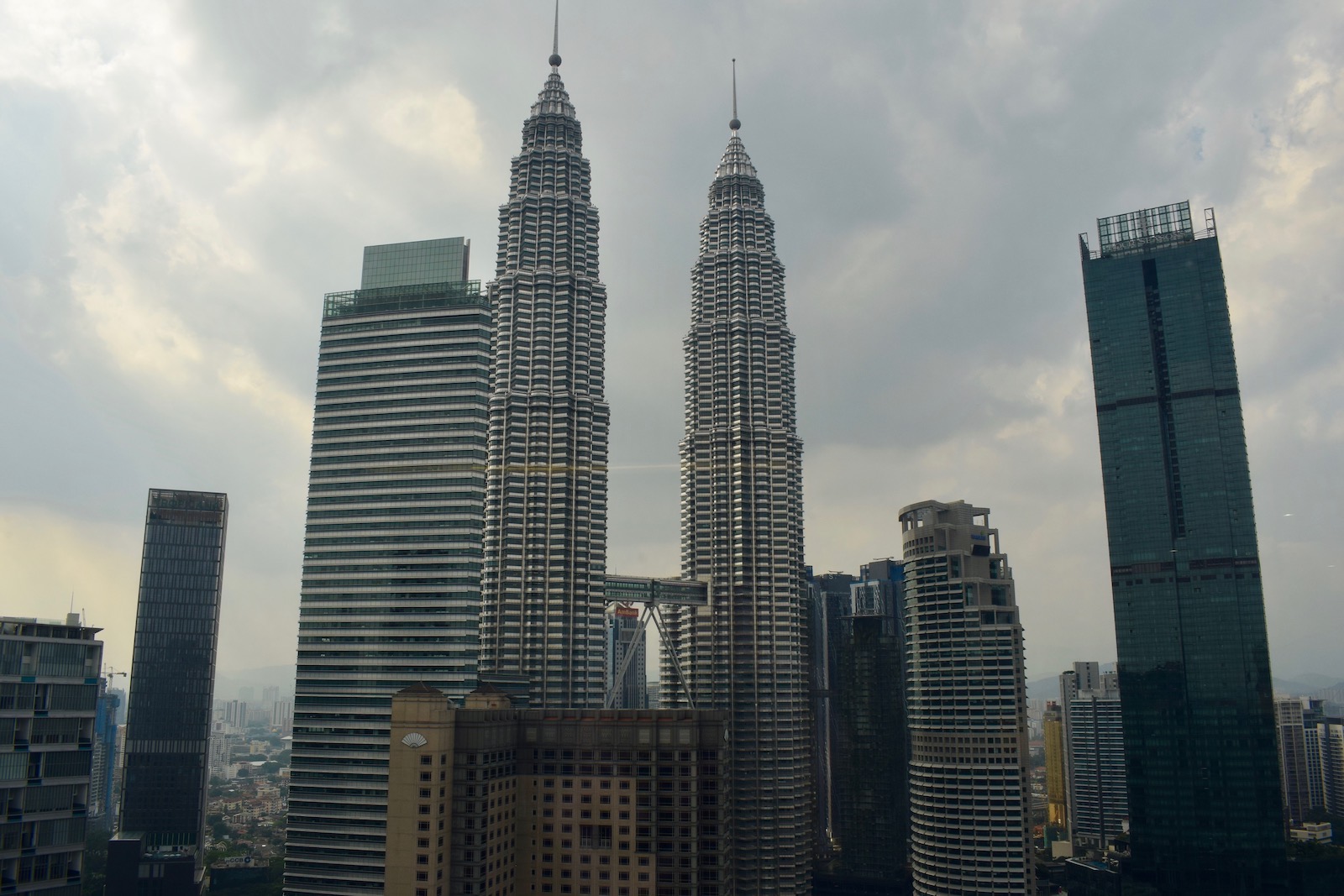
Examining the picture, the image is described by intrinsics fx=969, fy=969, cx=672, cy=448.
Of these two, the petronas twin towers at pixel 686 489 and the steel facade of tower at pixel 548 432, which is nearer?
the steel facade of tower at pixel 548 432

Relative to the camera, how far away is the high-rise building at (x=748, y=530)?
154 m

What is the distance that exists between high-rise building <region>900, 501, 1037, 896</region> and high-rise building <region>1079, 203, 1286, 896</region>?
141ft

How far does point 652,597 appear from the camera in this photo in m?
157

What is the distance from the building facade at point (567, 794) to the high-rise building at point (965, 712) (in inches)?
1976

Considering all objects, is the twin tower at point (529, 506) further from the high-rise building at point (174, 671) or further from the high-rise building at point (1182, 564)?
the high-rise building at point (174, 671)

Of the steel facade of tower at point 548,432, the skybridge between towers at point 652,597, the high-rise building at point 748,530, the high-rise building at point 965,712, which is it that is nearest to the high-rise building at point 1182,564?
the high-rise building at point 965,712

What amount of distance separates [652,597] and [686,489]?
24.5m

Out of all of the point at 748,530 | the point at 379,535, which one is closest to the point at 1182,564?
the point at 748,530

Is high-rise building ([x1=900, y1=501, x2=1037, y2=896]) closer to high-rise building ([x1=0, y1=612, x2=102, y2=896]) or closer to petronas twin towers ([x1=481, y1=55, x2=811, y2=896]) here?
petronas twin towers ([x1=481, y1=55, x2=811, y2=896])

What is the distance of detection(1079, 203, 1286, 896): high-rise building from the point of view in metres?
154

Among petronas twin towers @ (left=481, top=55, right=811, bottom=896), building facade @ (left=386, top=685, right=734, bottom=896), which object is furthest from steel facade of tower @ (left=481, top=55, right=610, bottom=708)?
building facade @ (left=386, top=685, right=734, bottom=896)

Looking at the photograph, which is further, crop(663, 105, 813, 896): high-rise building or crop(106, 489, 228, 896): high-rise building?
crop(106, 489, 228, 896): high-rise building

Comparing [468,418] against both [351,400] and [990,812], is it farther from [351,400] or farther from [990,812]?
[990,812]

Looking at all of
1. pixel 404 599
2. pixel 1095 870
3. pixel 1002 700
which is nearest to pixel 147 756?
pixel 404 599
